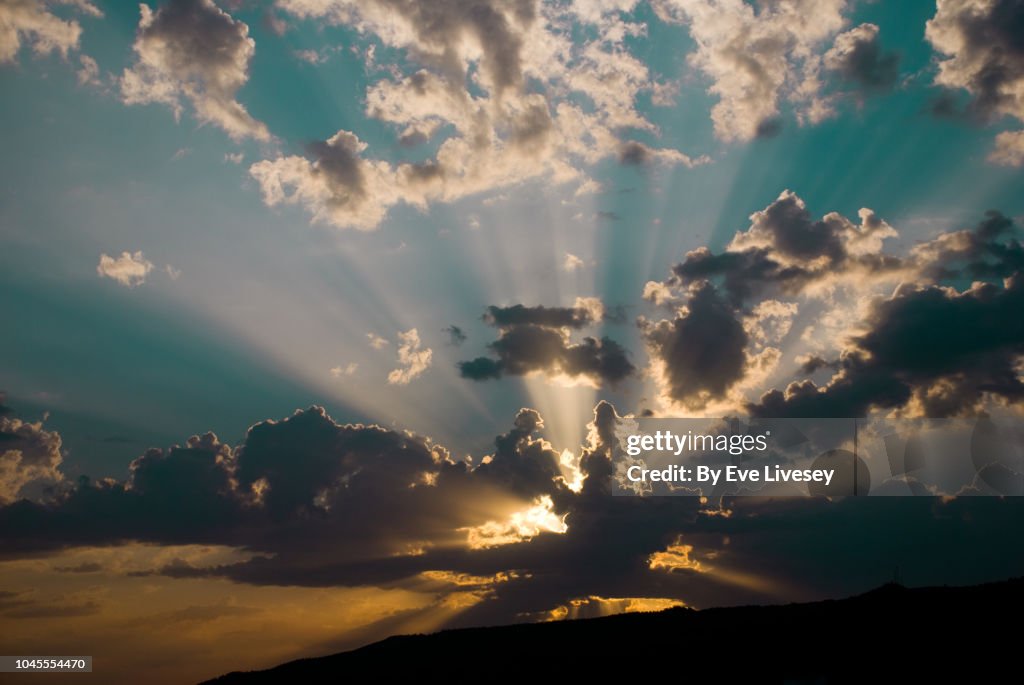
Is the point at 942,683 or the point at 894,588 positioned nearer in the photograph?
the point at 942,683

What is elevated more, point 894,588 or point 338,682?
point 894,588

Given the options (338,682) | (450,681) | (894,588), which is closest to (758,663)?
(894,588)

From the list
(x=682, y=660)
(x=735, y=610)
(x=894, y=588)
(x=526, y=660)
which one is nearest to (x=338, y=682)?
(x=526, y=660)

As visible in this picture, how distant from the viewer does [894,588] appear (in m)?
110

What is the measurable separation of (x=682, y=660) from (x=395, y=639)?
224 ft

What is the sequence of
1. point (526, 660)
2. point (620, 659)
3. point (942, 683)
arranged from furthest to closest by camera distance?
point (526, 660) → point (620, 659) → point (942, 683)

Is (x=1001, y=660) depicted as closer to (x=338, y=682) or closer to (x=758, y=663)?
(x=758, y=663)

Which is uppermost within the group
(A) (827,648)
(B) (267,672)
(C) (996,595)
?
(C) (996,595)

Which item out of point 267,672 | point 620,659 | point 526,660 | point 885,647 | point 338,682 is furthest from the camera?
point 267,672

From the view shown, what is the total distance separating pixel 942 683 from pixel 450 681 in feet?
222

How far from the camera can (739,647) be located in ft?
331

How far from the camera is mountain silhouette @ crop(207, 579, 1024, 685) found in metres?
82.3

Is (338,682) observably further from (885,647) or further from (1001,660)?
(1001,660)

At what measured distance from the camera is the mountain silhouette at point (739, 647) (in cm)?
8231
